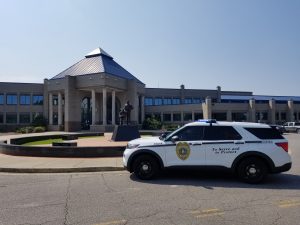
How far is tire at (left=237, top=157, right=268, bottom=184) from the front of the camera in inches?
396

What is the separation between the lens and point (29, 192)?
8.95 metres

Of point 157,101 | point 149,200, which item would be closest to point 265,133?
point 149,200

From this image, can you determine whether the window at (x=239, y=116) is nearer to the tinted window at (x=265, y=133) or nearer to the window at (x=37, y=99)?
the window at (x=37, y=99)

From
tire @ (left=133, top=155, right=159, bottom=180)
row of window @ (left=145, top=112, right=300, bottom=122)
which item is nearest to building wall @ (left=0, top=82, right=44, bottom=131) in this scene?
row of window @ (left=145, top=112, right=300, bottom=122)

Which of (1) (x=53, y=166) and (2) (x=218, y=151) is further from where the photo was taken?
(1) (x=53, y=166)

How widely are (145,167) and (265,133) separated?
12.4ft

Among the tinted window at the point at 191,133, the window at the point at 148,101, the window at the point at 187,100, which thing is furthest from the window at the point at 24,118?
the tinted window at the point at 191,133

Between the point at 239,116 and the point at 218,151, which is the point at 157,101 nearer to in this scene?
the point at 239,116

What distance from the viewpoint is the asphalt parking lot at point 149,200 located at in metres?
6.44

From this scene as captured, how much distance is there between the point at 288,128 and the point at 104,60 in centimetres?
3312

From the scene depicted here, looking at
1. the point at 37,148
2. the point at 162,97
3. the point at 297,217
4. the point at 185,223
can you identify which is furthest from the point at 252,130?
the point at 162,97

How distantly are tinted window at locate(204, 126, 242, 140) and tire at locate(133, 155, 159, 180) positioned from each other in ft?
5.84

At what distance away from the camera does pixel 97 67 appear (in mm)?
58656

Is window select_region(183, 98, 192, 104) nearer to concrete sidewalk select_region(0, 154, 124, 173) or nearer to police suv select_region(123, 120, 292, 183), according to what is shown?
concrete sidewalk select_region(0, 154, 124, 173)
